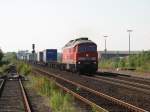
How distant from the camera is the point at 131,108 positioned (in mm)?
16000

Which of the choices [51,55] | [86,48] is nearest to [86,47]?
[86,48]

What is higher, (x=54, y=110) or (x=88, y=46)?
(x=88, y=46)

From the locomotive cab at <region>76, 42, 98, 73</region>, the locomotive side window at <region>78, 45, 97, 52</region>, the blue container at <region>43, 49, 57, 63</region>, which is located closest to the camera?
the locomotive cab at <region>76, 42, 98, 73</region>

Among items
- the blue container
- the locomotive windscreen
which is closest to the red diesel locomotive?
the locomotive windscreen

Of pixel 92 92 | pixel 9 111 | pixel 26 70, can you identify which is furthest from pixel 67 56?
pixel 9 111

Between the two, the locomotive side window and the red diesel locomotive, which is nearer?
the red diesel locomotive

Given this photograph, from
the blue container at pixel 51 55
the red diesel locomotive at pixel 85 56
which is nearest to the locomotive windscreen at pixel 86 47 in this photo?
the red diesel locomotive at pixel 85 56

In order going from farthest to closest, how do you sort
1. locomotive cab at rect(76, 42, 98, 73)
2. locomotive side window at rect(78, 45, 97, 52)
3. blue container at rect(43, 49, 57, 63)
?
blue container at rect(43, 49, 57, 63) → locomotive side window at rect(78, 45, 97, 52) → locomotive cab at rect(76, 42, 98, 73)

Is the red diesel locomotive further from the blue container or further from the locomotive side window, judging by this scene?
the blue container

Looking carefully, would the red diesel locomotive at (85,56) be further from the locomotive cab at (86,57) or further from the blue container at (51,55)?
the blue container at (51,55)

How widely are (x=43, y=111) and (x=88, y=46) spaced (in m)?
26.8

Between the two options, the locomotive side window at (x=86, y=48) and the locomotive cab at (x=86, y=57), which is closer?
the locomotive cab at (x=86, y=57)

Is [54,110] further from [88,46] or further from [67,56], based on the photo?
[67,56]

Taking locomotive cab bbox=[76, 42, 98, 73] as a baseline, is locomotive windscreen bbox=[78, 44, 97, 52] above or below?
above
